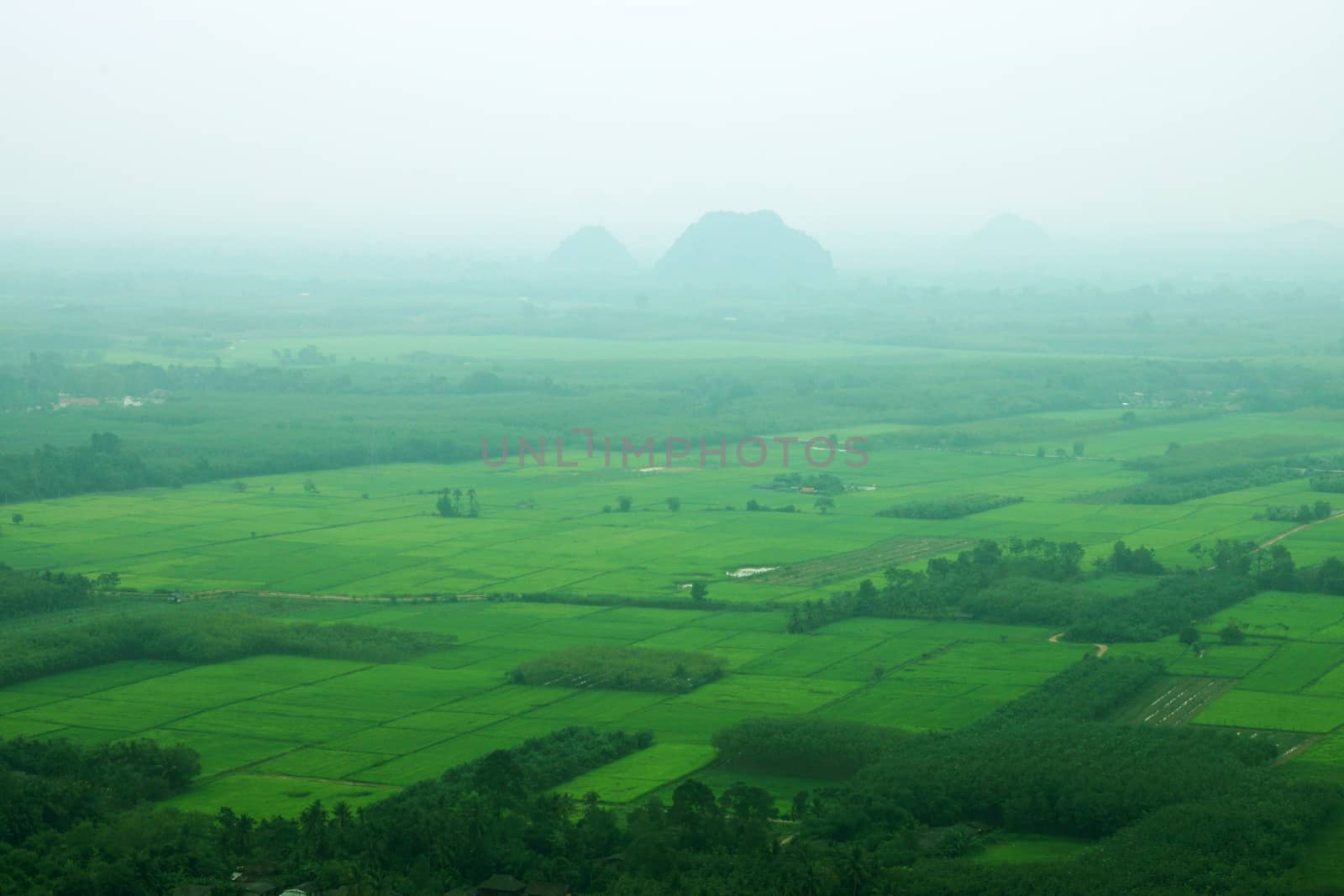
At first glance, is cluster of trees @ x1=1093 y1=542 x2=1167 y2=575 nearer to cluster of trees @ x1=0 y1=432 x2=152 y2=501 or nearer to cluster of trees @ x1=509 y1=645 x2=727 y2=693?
cluster of trees @ x1=509 y1=645 x2=727 y2=693

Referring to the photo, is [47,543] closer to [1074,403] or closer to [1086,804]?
[1086,804]

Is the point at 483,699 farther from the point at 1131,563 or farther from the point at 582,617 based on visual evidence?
the point at 1131,563

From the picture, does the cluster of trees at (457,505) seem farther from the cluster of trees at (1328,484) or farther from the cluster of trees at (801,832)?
the cluster of trees at (801,832)

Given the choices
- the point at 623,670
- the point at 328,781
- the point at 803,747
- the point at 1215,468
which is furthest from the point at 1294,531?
the point at 328,781

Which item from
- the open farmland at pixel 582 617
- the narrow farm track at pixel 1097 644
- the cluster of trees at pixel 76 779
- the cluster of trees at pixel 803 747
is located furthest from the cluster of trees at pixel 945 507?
the cluster of trees at pixel 76 779

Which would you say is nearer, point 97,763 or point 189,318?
point 97,763

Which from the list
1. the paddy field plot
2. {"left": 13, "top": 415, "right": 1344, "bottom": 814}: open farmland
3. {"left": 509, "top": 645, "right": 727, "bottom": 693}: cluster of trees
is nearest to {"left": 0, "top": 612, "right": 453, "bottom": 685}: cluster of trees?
the paddy field plot

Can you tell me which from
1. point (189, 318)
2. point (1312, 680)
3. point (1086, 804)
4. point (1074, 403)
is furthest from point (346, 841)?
point (189, 318)
